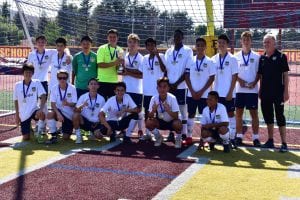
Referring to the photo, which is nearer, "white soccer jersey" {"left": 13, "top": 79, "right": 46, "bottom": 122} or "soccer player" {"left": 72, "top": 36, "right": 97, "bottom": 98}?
"white soccer jersey" {"left": 13, "top": 79, "right": 46, "bottom": 122}

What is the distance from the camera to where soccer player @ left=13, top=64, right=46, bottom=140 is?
27.2 feet

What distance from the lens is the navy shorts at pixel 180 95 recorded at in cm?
821

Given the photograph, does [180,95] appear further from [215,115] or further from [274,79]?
[274,79]

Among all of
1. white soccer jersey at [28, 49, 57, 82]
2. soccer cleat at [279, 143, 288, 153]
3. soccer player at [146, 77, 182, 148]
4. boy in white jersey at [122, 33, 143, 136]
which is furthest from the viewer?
white soccer jersey at [28, 49, 57, 82]

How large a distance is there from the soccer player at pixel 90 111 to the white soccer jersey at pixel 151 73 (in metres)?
0.87

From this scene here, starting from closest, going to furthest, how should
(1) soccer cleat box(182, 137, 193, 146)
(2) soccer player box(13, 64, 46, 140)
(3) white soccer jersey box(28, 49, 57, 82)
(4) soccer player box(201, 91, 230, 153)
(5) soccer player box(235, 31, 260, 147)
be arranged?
(4) soccer player box(201, 91, 230, 153) → (5) soccer player box(235, 31, 260, 147) → (1) soccer cleat box(182, 137, 193, 146) → (2) soccer player box(13, 64, 46, 140) → (3) white soccer jersey box(28, 49, 57, 82)

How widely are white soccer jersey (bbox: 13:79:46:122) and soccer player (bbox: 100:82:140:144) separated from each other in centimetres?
122

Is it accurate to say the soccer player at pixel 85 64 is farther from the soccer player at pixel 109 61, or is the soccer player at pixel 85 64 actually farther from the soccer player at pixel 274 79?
the soccer player at pixel 274 79

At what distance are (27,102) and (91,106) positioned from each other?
1.12 metres

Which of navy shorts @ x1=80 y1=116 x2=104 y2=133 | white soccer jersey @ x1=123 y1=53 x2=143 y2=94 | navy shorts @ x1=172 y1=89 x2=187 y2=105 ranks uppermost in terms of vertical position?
white soccer jersey @ x1=123 y1=53 x2=143 y2=94

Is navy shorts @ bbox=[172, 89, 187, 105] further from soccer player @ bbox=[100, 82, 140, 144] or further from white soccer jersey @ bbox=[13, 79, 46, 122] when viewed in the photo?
white soccer jersey @ bbox=[13, 79, 46, 122]

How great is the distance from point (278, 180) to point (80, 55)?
438cm

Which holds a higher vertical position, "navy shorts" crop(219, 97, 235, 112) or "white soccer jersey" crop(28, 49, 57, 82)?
"white soccer jersey" crop(28, 49, 57, 82)

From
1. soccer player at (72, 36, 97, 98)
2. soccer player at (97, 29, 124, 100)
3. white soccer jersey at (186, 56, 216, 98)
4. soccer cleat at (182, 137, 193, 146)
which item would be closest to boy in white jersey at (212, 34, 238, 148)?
white soccer jersey at (186, 56, 216, 98)
